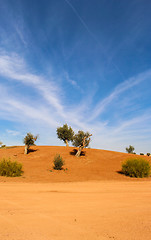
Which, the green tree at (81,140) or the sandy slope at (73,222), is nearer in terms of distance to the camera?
the sandy slope at (73,222)

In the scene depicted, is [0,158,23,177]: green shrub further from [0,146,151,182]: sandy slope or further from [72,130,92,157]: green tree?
[72,130,92,157]: green tree

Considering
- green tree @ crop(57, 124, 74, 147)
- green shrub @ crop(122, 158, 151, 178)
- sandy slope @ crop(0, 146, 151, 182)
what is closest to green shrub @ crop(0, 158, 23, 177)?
sandy slope @ crop(0, 146, 151, 182)

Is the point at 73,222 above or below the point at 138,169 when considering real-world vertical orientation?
below

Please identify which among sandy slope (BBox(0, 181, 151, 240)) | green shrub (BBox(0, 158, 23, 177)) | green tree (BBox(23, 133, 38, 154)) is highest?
green tree (BBox(23, 133, 38, 154))

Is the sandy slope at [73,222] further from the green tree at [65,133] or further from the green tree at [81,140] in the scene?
the green tree at [65,133]

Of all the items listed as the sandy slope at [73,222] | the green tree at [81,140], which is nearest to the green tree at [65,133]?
the green tree at [81,140]

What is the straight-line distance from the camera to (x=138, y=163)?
1802 centimetres

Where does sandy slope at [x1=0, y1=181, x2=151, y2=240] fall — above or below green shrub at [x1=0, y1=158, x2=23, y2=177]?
below

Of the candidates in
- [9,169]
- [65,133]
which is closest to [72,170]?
[9,169]

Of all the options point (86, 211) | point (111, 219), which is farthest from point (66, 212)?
point (111, 219)

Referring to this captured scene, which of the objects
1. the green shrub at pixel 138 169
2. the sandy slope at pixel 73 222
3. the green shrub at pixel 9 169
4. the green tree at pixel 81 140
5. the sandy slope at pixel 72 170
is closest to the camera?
the sandy slope at pixel 73 222

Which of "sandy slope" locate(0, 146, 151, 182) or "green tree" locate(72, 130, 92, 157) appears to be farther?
"green tree" locate(72, 130, 92, 157)

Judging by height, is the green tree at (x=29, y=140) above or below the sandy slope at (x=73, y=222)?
above

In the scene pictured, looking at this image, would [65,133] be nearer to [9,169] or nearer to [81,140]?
[81,140]
